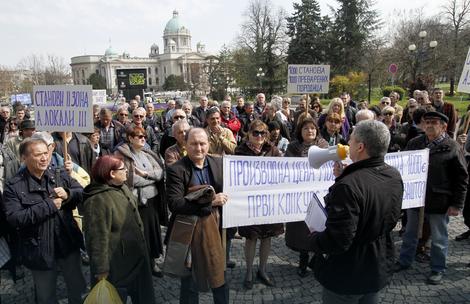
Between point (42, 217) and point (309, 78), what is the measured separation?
18.6ft

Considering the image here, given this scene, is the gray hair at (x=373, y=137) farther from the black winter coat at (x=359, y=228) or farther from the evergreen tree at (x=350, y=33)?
the evergreen tree at (x=350, y=33)

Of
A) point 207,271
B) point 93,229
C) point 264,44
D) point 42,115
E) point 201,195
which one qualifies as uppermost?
point 264,44

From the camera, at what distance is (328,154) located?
2777mm

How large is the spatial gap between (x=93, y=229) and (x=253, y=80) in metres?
41.2

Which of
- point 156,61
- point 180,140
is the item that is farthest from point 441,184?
point 156,61

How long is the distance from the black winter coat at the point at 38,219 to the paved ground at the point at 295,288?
3.87ft

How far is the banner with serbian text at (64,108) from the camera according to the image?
439cm

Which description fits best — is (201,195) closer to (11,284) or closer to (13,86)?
(11,284)

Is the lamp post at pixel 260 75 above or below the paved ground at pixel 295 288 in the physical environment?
above

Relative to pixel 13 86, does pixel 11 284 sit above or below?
below

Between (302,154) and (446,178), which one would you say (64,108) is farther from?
(446,178)

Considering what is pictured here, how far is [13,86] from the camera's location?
185 feet

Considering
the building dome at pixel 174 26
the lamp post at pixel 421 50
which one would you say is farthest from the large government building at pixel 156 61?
the lamp post at pixel 421 50

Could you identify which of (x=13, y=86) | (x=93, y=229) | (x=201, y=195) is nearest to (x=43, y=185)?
(x=93, y=229)
